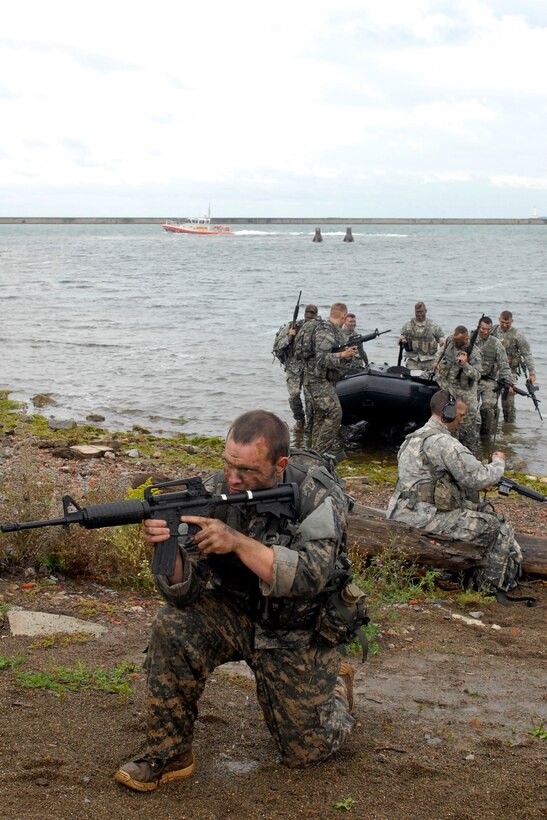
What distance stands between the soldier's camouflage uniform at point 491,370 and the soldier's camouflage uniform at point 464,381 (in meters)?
0.93

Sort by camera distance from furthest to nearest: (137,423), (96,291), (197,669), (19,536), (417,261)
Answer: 1. (417,261)
2. (96,291)
3. (137,423)
4. (19,536)
5. (197,669)

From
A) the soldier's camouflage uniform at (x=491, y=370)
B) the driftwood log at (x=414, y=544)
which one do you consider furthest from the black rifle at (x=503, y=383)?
the driftwood log at (x=414, y=544)

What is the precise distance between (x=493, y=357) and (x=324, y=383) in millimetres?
2782

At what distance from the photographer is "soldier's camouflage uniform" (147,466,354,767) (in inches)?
142

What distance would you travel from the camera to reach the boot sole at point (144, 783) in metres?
3.54

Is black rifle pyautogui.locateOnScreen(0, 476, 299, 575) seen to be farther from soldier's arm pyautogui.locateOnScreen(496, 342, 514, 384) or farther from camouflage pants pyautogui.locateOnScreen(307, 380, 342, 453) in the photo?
soldier's arm pyautogui.locateOnScreen(496, 342, 514, 384)

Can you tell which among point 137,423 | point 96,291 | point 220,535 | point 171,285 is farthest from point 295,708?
point 171,285

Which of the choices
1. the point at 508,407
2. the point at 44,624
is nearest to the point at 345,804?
the point at 44,624

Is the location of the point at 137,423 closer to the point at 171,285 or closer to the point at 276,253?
the point at 171,285

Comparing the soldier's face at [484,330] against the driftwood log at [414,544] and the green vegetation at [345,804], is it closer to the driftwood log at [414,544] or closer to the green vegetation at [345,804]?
the driftwood log at [414,544]

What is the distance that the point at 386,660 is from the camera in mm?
5090

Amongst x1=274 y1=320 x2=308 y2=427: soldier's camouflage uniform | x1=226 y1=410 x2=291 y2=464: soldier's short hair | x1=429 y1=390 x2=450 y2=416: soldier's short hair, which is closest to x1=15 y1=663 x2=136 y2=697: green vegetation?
x1=226 y1=410 x2=291 y2=464: soldier's short hair

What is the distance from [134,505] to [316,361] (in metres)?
9.02

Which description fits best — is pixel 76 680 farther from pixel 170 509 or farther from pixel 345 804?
pixel 345 804
